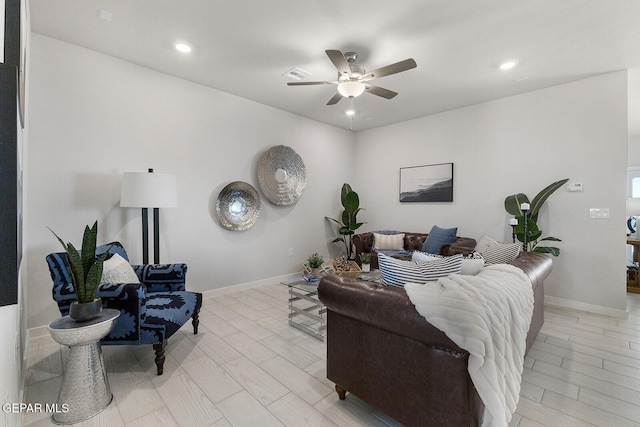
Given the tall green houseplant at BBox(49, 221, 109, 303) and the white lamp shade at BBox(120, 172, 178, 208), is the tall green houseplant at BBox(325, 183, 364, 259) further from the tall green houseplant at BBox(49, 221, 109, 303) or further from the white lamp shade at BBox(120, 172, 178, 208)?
the tall green houseplant at BBox(49, 221, 109, 303)

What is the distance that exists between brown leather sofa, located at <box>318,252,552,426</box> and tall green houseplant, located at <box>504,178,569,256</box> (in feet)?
9.48

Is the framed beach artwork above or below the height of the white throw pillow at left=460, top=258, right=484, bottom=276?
above

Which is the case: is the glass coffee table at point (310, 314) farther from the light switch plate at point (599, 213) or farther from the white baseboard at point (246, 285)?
the light switch plate at point (599, 213)

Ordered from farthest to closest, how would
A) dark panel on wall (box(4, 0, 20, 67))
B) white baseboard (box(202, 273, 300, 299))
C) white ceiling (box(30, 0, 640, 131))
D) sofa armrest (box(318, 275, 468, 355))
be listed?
white baseboard (box(202, 273, 300, 299)), white ceiling (box(30, 0, 640, 131)), sofa armrest (box(318, 275, 468, 355)), dark panel on wall (box(4, 0, 20, 67))

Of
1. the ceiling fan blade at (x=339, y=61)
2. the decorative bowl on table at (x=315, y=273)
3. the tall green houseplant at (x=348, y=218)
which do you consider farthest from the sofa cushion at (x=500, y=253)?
the tall green houseplant at (x=348, y=218)

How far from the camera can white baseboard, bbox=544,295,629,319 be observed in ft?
10.8

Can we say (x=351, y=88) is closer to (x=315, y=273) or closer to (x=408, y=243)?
(x=315, y=273)

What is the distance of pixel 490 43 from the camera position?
2.73 m

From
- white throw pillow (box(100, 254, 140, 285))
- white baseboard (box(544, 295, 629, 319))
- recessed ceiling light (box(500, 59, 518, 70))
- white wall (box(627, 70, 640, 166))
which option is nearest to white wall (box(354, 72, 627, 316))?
white baseboard (box(544, 295, 629, 319))

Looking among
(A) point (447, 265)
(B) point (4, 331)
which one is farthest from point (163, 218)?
(A) point (447, 265)

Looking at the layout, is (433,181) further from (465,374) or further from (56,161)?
(56,161)

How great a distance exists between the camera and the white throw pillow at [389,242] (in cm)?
469

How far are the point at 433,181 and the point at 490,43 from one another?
2.36m

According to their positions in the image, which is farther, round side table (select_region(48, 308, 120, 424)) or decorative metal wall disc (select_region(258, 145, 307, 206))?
decorative metal wall disc (select_region(258, 145, 307, 206))
